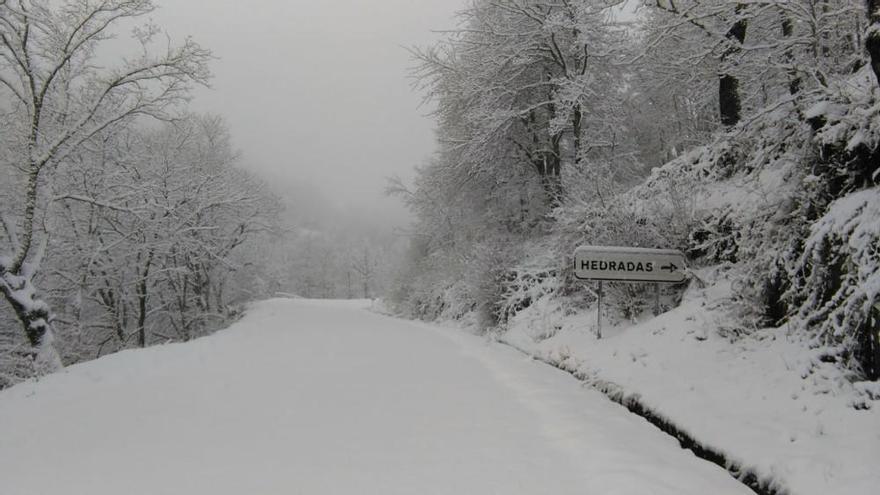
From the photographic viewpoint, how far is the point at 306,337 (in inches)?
477

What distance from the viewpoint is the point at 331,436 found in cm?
423

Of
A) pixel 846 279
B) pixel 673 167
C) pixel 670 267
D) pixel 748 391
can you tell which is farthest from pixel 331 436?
pixel 673 167

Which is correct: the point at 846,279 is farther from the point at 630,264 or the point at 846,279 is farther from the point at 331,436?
the point at 331,436

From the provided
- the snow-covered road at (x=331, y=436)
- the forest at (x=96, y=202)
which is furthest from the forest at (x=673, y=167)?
the forest at (x=96, y=202)

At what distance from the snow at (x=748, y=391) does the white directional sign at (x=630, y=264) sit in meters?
0.49

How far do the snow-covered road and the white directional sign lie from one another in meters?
1.83

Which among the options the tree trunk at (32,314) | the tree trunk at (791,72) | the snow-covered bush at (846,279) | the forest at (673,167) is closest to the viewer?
the snow-covered bush at (846,279)

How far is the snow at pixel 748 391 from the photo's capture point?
3357mm

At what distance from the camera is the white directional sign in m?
7.49

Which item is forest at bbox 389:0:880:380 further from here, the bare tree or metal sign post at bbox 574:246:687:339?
the bare tree

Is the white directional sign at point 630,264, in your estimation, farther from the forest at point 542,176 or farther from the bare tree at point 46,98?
the bare tree at point 46,98

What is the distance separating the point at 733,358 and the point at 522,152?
12710 millimetres

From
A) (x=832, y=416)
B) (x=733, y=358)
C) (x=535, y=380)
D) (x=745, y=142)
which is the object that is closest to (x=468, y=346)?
(x=535, y=380)

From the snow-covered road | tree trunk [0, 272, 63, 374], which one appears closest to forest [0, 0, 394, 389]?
tree trunk [0, 272, 63, 374]
